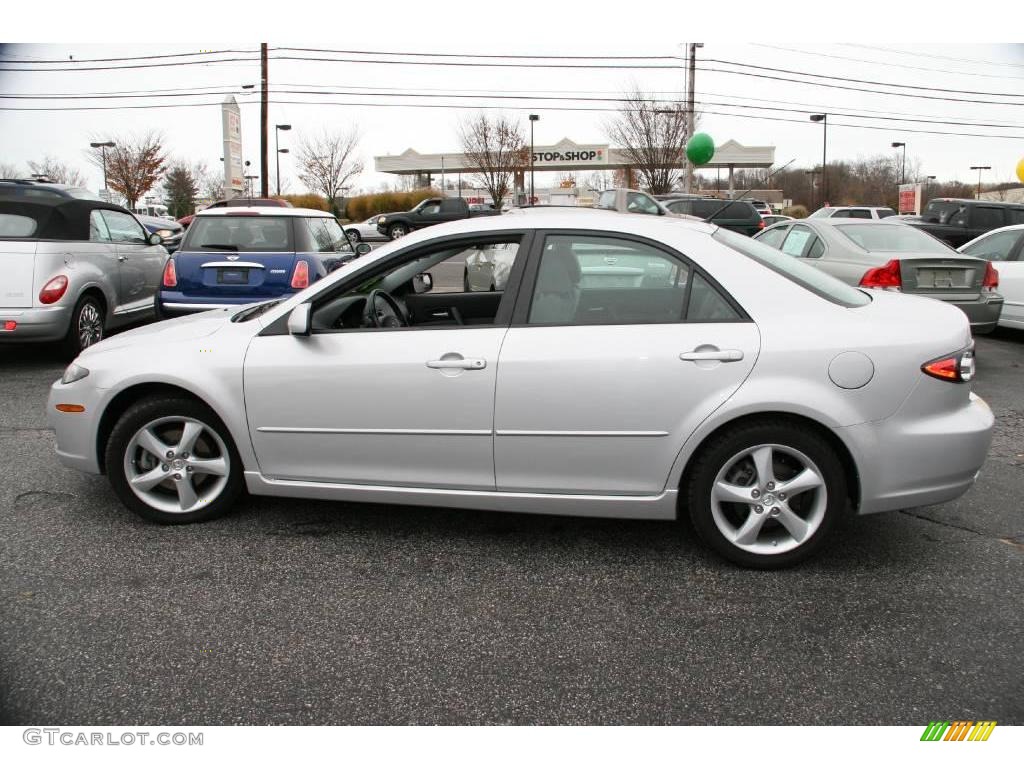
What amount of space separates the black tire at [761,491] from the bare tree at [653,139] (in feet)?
129

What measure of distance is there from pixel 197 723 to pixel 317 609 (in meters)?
0.78

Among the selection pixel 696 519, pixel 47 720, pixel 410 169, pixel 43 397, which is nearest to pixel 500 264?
pixel 696 519

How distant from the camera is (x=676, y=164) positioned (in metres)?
42.2

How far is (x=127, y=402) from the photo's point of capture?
4102 millimetres

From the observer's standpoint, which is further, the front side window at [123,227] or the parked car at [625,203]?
the front side window at [123,227]

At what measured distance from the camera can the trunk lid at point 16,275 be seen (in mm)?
7758

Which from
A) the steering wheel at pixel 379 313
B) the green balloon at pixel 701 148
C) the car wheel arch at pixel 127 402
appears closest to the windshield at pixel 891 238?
the green balloon at pixel 701 148

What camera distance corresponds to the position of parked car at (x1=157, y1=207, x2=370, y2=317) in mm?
8391

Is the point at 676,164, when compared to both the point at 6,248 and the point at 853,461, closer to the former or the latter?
the point at 6,248

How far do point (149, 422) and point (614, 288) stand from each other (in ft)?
7.52

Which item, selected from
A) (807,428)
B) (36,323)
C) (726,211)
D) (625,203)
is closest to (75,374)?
(625,203)

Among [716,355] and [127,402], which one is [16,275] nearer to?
[127,402]

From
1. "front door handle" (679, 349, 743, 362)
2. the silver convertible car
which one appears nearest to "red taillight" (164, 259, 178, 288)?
the silver convertible car

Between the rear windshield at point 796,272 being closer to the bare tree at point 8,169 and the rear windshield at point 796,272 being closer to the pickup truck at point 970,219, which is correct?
the pickup truck at point 970,219
